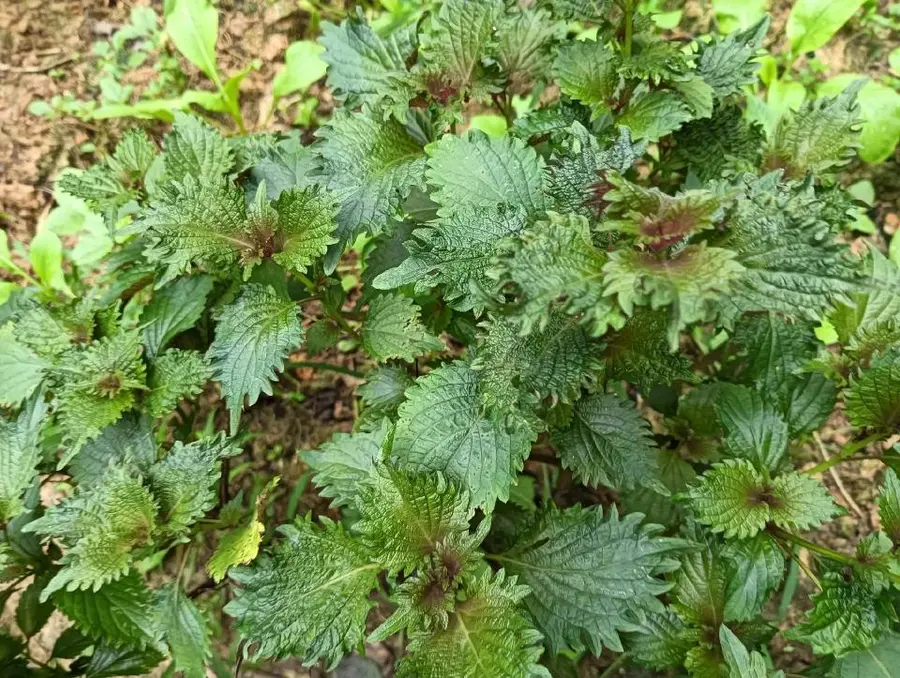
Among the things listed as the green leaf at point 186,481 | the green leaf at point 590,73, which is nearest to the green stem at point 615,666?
the green leaf at point 186,481

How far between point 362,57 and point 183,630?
4.69 feet

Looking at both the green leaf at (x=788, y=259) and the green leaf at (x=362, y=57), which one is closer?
the green leaf at (x=788, y=259)

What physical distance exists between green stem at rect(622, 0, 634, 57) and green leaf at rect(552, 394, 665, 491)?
770mm

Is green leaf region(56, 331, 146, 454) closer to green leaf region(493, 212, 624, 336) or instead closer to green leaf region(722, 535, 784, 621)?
green leaf region(493, 212, 624, 336)

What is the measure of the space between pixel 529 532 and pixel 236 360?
76 centimetres

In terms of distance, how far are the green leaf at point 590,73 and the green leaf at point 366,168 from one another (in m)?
0.37

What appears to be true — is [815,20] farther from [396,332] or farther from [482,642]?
[482,642]

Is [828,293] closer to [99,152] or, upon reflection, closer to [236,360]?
[236,360]

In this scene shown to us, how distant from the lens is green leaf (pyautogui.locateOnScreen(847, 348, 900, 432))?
1.38 meters

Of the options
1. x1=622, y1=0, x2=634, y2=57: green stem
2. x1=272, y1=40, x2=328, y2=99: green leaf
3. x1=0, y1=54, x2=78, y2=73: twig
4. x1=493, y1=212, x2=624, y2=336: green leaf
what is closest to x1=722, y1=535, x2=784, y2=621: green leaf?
x1=493, y1=212, x2=624, y2=336: green leaf

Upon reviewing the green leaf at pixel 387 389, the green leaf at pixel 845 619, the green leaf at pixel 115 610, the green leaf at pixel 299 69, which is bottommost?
the green leaf at pixel 115 610

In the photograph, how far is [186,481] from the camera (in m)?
1.52

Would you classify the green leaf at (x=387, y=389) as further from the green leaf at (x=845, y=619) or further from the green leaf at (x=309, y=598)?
the green leaf at (x=845, y=619)

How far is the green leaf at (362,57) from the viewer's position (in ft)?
5.32
